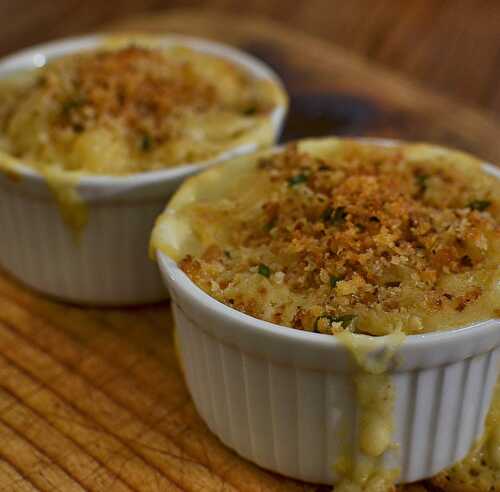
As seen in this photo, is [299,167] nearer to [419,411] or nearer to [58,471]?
[419,411]

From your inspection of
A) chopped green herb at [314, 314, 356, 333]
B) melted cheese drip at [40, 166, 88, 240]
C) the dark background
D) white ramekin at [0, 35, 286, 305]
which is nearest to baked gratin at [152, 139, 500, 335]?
chopped green herb at [314, 314, 356, 333]

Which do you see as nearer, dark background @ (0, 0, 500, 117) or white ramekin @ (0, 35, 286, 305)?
white ramekin @ (0, 35, 286, 305)

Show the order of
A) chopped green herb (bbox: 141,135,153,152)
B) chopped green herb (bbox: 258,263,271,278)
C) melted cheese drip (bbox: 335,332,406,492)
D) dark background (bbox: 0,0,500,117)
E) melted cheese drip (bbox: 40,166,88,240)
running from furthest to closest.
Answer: dark background (bbox: 0,0,500,117)
chopped green herb (bbox: 141,135,153,152)
melted cheese drip (bbox: 40,166,88,240)
chopped green herb (bbox: 258,263,271,278)
melted cheese drip (bbox: 335,332,406,492)

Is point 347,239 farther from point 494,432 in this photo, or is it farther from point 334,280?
point 494,432

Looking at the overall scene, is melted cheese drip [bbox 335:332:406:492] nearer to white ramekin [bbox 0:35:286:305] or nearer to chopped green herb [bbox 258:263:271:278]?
chopped green herb [bbox 258:263:271:278]

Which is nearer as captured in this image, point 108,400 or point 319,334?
point 319,334

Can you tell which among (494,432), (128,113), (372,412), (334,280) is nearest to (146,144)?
(128,113)

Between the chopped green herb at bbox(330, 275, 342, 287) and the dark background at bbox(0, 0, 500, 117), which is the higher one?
the chopped green herb at bbox(330, 275, 342, 287)

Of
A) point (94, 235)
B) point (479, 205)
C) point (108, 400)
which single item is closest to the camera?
point (479, 205)
